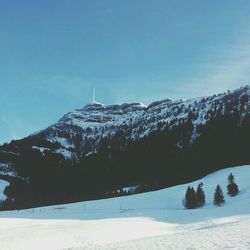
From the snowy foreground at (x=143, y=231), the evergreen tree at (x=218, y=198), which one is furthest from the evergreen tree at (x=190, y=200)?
the evergreen tree at (x=218, y=198)

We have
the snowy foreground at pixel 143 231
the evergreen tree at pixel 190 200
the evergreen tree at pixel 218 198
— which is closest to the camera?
the snowy foreground at pixel 143 231

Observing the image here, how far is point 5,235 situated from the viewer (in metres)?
54.2

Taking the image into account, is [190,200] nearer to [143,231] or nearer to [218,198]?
[218,198]

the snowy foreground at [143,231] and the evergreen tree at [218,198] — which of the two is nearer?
the snowy foreground at [143,231]

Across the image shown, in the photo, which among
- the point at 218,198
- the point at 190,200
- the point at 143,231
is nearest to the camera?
the point at 143,231

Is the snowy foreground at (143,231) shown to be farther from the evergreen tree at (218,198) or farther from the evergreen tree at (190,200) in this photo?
the evergreen tree at (218,198)

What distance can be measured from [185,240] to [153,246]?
2.43 metres

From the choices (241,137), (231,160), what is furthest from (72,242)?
(241,137)

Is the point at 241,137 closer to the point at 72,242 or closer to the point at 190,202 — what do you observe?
the point at 190,202

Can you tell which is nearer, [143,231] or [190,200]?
[143,231]

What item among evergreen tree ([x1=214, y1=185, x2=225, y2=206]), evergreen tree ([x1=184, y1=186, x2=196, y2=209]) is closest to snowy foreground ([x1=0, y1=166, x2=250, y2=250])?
evergreen tree ([x1=184, y1=186, x2=196, y2=209])

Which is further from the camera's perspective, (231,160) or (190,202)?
(231,160)

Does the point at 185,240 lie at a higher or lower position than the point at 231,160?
lower

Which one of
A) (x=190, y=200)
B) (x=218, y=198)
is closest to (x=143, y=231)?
(x=218, y=198)
